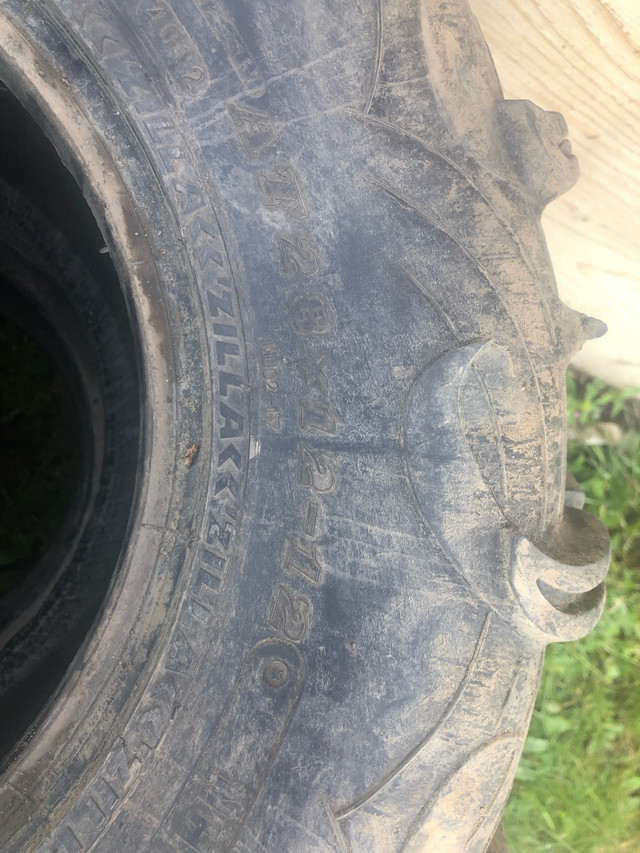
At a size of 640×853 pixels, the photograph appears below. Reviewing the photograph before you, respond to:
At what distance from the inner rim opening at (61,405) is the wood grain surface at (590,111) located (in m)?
1.27

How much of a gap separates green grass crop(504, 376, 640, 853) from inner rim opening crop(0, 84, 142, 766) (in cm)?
176

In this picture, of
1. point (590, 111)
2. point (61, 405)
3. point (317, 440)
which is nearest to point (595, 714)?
point (317, 440)

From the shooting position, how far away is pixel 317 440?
1423mm

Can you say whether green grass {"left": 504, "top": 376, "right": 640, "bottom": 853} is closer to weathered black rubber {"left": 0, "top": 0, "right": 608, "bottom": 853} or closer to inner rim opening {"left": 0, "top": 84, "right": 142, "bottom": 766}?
weathered black rubber {"left": 0, "top": 0, "right": 608, "bottom": 853}

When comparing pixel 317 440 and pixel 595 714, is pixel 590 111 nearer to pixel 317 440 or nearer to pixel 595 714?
pixel 317 440

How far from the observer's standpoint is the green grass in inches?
105

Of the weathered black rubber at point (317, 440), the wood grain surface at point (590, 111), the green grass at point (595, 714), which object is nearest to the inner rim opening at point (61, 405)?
the weathered black rubber at point (317, 440)

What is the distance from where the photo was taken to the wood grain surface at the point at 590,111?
180 cm

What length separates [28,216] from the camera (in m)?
2.19

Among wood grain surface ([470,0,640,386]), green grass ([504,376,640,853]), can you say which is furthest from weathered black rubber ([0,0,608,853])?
green grass ([504,376,640,853])

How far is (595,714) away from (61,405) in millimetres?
2324

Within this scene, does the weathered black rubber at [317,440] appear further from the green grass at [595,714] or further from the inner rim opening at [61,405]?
the green grass at [595,714]

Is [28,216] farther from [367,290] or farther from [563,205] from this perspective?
[563,205]

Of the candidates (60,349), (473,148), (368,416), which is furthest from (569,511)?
(60,349)
